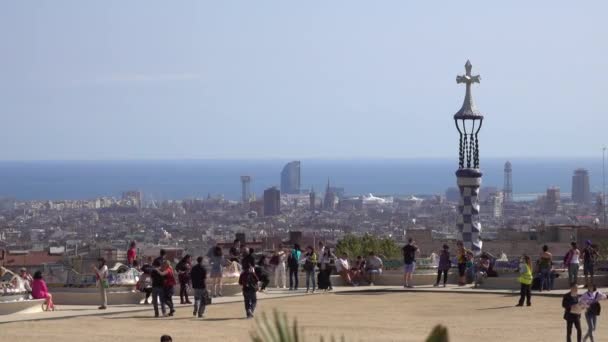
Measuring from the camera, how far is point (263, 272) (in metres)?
31.8

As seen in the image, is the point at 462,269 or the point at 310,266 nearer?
the point at 310,266

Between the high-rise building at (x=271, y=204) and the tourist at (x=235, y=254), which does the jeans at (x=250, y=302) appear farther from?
the high-rise building at (x=271, y=204)

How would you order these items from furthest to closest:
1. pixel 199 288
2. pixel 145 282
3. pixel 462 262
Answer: pixel 462 262 → pixel 145 282 → pixel 199 288

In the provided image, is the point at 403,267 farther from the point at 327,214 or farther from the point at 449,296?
the point at 327,214

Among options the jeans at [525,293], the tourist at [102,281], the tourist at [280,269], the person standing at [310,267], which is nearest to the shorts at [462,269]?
the person standing at [310,267]

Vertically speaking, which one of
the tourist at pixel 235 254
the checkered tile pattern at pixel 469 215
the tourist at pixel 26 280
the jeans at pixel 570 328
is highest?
the checkered tile pattern at pixel 469 215

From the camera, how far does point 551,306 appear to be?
2906 cm

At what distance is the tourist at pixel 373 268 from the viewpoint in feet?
114

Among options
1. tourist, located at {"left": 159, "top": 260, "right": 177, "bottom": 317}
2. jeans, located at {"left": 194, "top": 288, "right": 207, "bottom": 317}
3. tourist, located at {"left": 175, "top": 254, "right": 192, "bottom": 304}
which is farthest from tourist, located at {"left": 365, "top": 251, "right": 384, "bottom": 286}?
tourist, located at {"left": 159, "top": 260, "right": 177, "bottom": 317}

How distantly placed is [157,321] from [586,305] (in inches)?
315

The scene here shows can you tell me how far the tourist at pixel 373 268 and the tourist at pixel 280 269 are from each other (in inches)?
75.9

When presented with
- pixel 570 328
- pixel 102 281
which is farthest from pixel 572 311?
pixel 102 281

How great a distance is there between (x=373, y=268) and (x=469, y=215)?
3996mm

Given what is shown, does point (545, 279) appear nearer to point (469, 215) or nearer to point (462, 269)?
point (462, 269)
